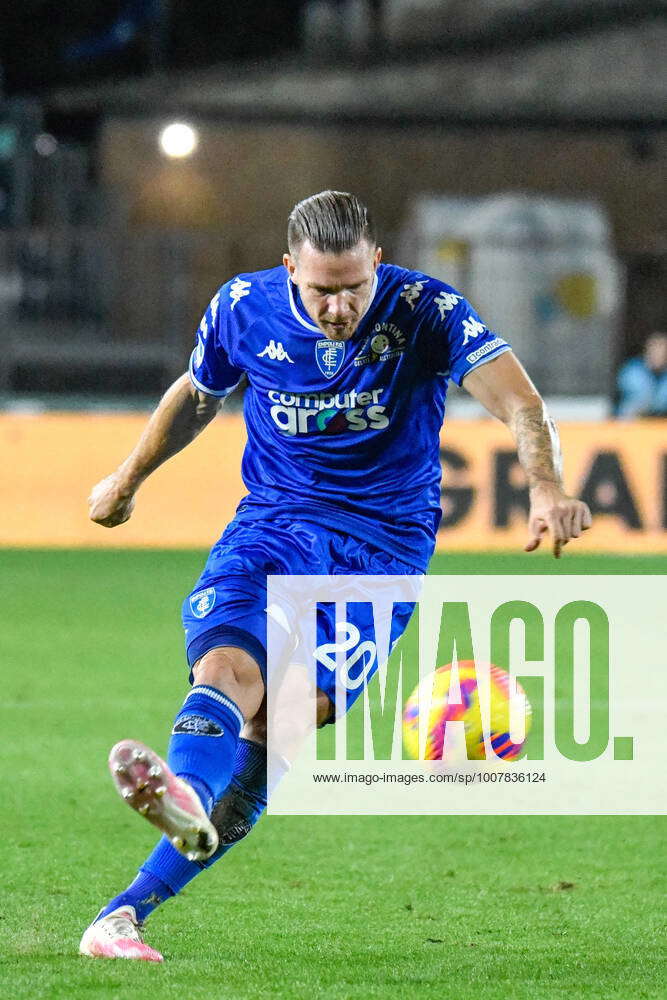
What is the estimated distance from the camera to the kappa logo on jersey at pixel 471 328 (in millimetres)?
4922

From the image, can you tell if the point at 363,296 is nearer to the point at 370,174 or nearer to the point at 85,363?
the point at 85,363

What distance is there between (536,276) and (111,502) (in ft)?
55.4

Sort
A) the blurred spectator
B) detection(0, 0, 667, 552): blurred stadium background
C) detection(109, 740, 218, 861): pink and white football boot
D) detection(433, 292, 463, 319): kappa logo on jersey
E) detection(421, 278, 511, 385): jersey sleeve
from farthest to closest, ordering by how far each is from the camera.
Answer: detection(0, 0, 667, 552): blurred stadium background → the blurred spectator → detection(433, 292, 463, 319): kappa logo on jersey → detection(421, 278, 511, 385): jersey sleeve → detection(109, 740, 218, 861): pink and white football boot

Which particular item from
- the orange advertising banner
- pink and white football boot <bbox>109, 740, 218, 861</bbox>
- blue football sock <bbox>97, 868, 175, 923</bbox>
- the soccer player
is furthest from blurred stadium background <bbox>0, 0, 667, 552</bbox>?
pink and white football boot <bbox>109, 740, 218, 861</bbox>

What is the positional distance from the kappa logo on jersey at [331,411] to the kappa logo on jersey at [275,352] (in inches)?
3.7

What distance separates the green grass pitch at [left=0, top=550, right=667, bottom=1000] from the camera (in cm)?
451

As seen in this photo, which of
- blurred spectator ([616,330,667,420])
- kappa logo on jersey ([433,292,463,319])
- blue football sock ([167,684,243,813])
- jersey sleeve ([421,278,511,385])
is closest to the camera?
blue football sock ([167,684,243,813])

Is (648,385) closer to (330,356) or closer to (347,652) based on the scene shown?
(330,356)

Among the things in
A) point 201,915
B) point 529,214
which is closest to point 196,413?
point 201,915

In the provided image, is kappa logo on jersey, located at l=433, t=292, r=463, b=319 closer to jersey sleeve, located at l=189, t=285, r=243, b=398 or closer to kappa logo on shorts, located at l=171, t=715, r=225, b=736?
jersey sleeve, located at l=189, t=285, r=243, b=398

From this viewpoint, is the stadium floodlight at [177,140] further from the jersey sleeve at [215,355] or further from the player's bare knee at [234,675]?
the player's bare knee at [234,675]

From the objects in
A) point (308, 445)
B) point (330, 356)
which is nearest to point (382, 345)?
point (330, 356)

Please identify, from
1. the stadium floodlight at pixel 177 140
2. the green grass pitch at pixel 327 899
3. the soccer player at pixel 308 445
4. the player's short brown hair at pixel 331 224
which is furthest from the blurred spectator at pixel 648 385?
the player's short brown hair at pixel 331 224

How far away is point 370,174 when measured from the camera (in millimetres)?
24797
